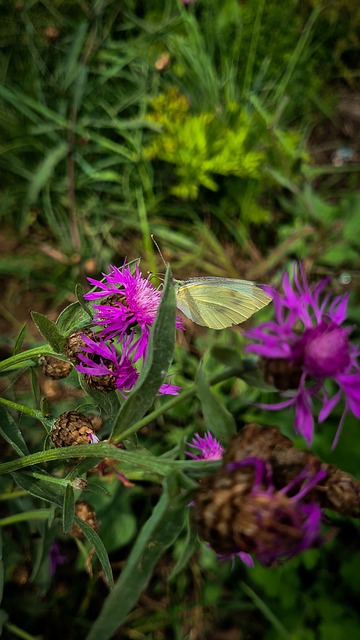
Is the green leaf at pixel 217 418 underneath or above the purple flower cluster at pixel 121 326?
above

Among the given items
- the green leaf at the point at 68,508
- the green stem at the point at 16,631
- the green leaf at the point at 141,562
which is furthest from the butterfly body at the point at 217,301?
the green stem at the point at 16,631

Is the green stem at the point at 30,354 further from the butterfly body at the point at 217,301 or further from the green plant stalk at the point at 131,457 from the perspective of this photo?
the butterfly body at the point at 217,301

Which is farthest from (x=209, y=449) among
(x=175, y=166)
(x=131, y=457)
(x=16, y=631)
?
(x=175, y=166)

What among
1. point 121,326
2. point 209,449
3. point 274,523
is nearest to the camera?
point 274,523

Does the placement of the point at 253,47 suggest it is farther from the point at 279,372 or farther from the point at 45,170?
the point at 279,372

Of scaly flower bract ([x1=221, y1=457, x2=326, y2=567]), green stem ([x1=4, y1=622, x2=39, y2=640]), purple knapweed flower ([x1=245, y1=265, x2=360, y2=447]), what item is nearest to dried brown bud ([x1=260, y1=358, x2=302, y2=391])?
purple knapweed flower ([x1=245, y1=265, x2=360, y2=447])
